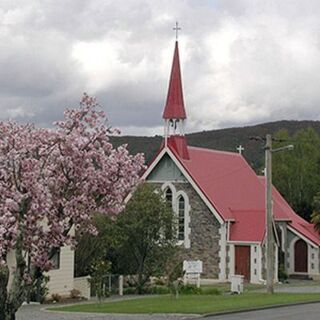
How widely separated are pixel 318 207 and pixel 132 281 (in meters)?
18.3

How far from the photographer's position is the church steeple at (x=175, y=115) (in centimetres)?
5122

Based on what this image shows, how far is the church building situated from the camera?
49062mm

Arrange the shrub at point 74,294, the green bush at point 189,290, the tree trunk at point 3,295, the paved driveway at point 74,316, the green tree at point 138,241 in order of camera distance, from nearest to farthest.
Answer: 1. the tree trunk at point 3,295
2. the paved driveway at point 74,316
3. the shrub at point 74,294
4. the green bush at point 189,290
5. the green tree at point 138,241

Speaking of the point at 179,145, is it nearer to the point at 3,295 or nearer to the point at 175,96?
the point at 175,96

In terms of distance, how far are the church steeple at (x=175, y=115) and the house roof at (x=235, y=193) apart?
347 millimetres

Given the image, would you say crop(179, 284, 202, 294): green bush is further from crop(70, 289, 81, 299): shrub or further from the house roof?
the house roof

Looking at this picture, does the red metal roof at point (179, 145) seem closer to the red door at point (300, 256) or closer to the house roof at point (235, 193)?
the house roof at point (235, 193)

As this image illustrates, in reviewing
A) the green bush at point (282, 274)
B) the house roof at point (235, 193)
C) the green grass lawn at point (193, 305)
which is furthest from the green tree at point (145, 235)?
the green bush at point (282, 274)

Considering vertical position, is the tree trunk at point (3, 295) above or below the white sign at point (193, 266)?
below

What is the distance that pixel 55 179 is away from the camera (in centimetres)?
1697

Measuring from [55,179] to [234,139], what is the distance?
11282 cm

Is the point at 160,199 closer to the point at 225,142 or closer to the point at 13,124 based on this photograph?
the point at 13,124

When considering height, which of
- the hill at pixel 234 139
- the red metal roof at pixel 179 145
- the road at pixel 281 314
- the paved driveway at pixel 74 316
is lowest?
the paved driveway at pixel 74 316

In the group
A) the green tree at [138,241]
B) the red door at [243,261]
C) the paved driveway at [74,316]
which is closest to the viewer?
the paved driveway at [74,316]
